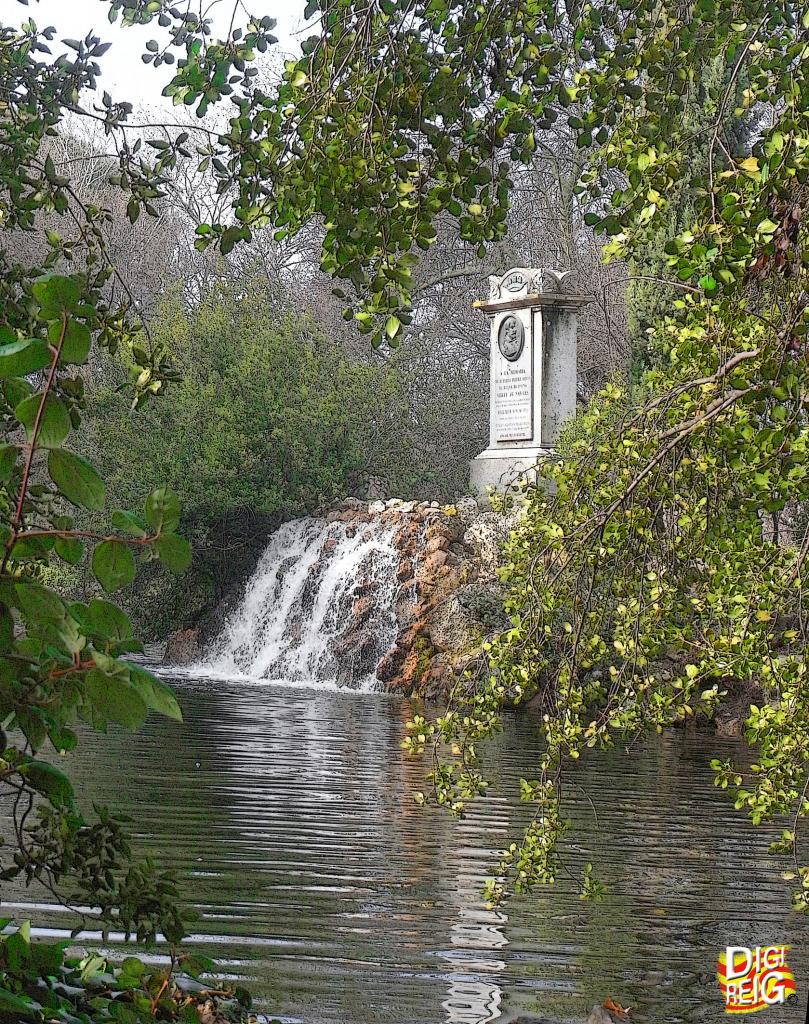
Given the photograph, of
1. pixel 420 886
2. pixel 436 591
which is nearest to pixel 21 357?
pixel 420 886

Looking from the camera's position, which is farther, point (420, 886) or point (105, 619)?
point (420, 886)

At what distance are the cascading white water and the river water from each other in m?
7.02

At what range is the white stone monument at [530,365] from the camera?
20391 millimetres

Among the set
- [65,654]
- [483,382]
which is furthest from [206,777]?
[483,382]

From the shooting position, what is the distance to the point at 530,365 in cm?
2056

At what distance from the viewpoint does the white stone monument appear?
66.9 feet

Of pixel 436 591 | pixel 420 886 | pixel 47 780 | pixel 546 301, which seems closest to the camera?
pixel 47 780

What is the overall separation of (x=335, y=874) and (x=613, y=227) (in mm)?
4217

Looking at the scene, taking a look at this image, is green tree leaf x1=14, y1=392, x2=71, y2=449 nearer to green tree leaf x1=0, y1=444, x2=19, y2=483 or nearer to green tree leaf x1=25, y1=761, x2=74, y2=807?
green tree leaf x1=0, y1=444, x2=19, y2=483

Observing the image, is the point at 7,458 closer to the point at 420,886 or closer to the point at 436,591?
the point at 420,886

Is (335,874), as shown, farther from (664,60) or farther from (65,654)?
(65,654)

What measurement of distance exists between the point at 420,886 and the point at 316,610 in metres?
13.8

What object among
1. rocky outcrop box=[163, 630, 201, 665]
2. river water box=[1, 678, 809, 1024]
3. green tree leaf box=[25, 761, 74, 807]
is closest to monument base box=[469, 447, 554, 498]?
rocky outcrop box=[163, 630, 201, 665]

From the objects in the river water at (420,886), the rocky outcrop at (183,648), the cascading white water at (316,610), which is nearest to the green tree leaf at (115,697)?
the river water at (420,886)
